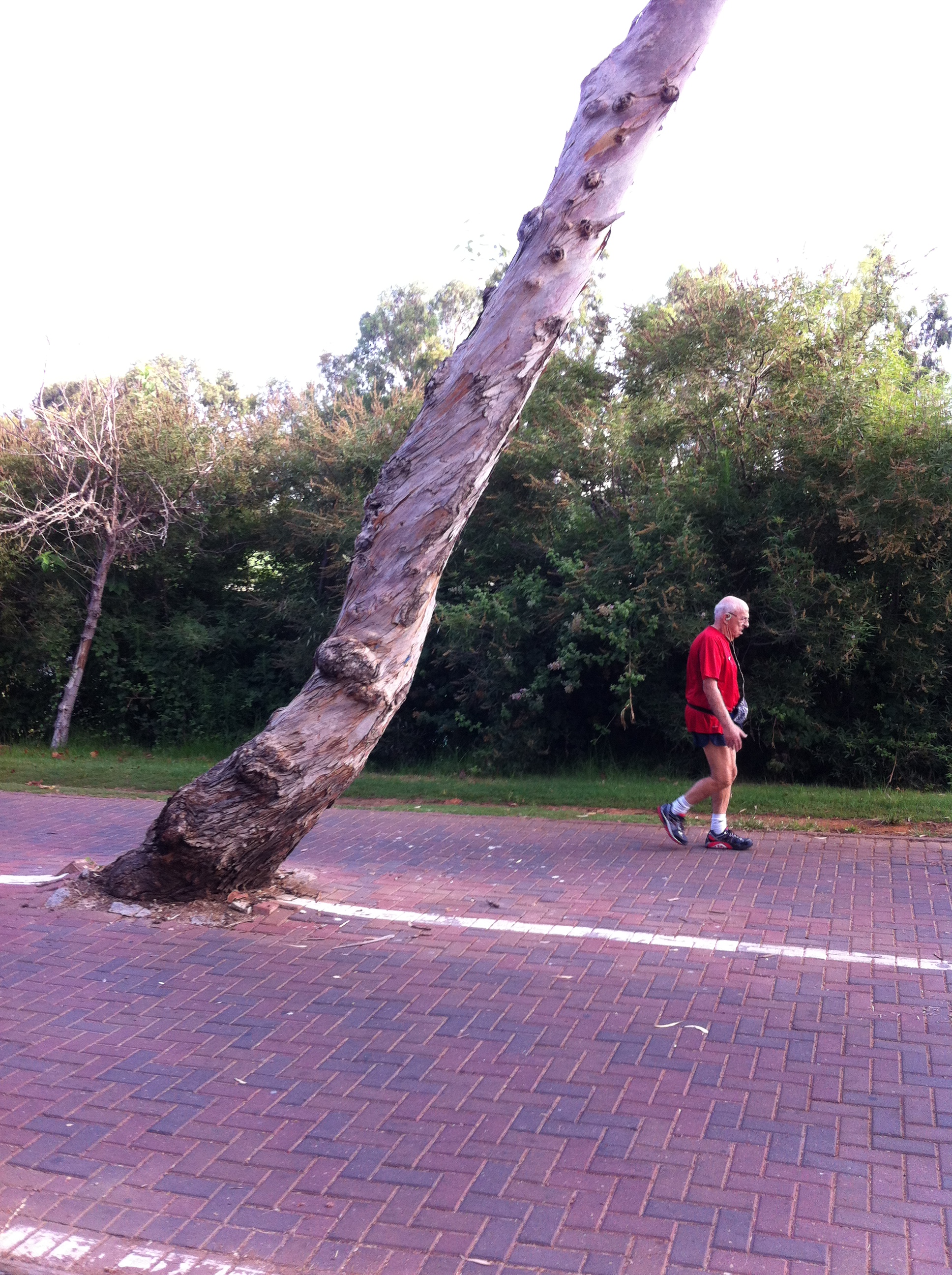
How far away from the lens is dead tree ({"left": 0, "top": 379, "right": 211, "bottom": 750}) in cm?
1381

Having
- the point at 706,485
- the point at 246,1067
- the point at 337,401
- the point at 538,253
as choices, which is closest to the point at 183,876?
the point at 246,1067

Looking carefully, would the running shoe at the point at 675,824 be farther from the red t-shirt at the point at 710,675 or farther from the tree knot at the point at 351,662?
the tree knot at the point at 351,662

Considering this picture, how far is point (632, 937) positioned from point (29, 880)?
13.3 ft

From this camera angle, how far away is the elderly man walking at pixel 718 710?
805 cm

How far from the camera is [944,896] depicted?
6.84 metres

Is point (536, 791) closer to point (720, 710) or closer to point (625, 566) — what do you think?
point (625, 566)

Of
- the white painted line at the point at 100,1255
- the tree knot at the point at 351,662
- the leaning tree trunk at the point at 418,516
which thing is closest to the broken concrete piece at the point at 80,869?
the leaning tree trunk at the point at 418,516

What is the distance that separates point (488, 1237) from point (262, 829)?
3513 millimetres

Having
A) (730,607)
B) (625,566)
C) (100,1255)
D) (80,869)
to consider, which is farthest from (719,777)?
(100,1255)

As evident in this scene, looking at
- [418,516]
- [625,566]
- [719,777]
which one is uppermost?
[625,566]

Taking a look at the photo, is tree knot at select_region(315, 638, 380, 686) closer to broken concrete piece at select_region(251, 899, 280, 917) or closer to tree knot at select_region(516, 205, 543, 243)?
broken concrete piece at select_region(251, 899, 280, 917)

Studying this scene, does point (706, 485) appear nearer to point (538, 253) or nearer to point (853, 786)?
point (853, 786)

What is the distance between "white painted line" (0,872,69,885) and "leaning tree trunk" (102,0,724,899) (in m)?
0.60

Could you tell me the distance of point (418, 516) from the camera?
6562 mm
